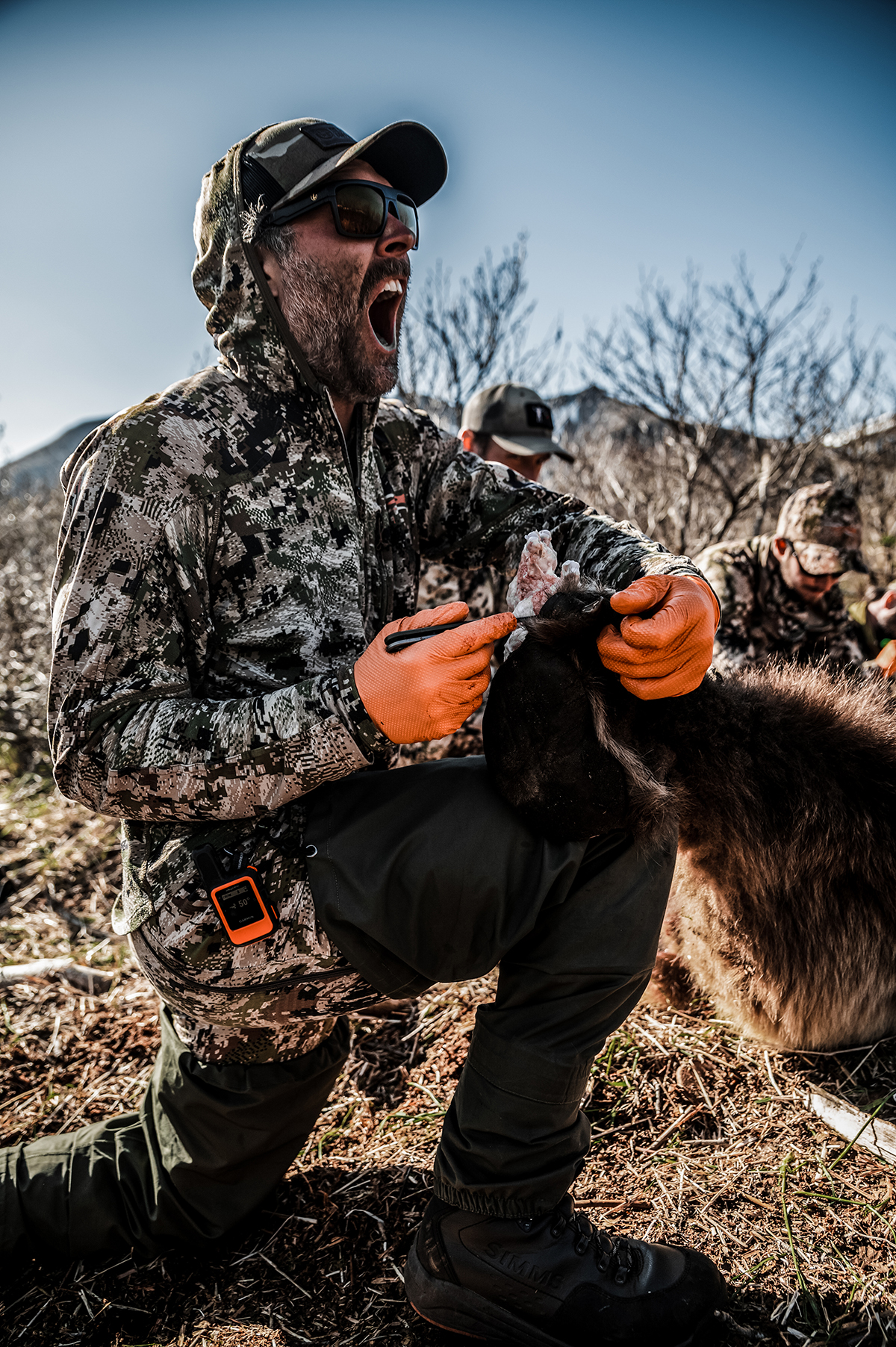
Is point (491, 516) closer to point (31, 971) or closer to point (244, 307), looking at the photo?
point (244, 307)

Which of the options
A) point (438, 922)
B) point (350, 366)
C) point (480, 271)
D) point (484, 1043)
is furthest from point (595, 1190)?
point (480, 271)

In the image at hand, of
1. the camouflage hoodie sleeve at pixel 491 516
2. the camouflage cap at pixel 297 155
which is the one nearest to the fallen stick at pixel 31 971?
the camouflage hoodie sleeve at pixel 491 516

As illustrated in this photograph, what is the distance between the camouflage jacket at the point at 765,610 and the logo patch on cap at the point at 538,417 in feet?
4.35

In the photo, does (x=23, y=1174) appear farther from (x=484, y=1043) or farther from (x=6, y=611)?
(x=6, y=611)

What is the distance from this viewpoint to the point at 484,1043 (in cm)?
174

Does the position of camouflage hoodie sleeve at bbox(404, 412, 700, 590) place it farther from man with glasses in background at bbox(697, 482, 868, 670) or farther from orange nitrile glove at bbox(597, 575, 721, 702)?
man with glasses in background at bbox(697, 482, 868, 670)

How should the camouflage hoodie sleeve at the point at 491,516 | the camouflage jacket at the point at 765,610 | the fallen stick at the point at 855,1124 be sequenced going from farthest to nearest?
the camouflage jacket at the point at 765,610 < the camouflage hoodie sleeve at the point at 491,516 < the fallen stick at the point at 855,1124

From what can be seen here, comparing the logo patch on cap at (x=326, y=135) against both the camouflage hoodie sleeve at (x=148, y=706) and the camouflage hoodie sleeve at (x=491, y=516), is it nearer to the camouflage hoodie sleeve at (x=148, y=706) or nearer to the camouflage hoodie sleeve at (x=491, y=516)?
the camouflage hoodie sleeve at (x=491, y=516)

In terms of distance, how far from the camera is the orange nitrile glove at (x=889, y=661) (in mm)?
3894

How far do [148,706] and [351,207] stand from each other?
1442mm

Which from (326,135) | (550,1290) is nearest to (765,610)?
(326,135)

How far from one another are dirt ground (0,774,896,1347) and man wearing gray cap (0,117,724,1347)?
0.14m

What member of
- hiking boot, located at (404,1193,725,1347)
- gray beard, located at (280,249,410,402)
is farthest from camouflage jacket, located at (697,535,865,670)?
hiking boot, located at (404,1193,725,1347)

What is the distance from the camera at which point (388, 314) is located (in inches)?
93.0
